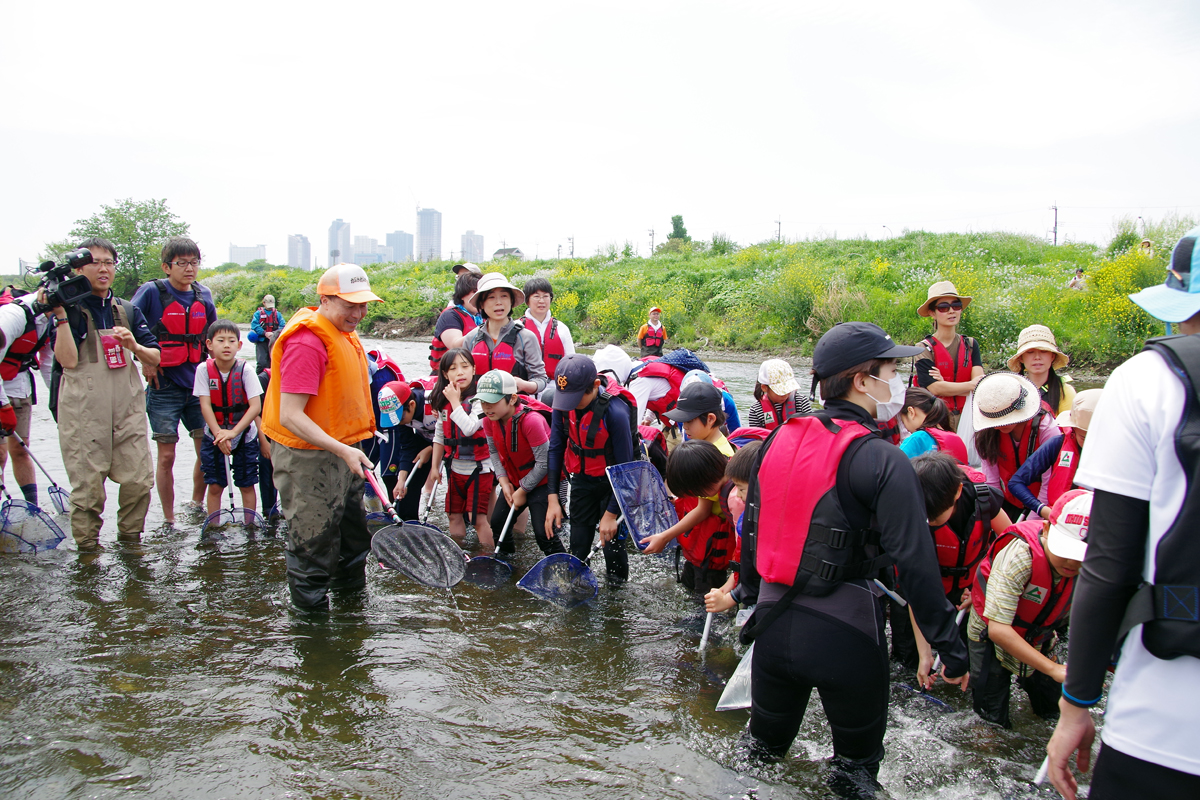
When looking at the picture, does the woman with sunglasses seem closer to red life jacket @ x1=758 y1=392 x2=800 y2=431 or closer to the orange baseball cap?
red life jacket @ x1=758 y1=392 x2=800 y2=431

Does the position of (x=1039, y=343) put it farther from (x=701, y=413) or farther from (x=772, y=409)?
(x=701, y=413)

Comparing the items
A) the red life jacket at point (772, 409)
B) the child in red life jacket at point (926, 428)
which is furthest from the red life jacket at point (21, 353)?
→ the child in red life jacket at point (926, 428)

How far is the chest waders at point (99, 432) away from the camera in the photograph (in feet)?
16.7

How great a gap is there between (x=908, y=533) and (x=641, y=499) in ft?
8.38

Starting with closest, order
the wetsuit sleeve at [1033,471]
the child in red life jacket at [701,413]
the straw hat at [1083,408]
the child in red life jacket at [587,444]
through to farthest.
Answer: the straw hat at [1083,408] < the wetsuit sleeve at [1033,471] < the child in red life jacket at [701,413] < the child in red life jacket at [587,444]

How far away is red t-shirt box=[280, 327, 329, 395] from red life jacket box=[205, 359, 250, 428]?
2399 millimetres

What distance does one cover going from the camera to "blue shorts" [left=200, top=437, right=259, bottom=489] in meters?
6.23

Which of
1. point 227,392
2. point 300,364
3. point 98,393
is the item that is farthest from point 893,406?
point 98,393

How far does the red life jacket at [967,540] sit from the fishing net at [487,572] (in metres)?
2.87

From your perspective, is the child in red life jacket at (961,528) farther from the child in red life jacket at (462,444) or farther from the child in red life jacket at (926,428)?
the child in red life jacket at (462,444)

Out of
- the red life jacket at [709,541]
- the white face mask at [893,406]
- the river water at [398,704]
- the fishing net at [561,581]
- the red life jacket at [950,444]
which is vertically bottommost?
the river water at [398,704]

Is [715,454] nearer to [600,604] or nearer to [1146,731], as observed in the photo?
[600,604]

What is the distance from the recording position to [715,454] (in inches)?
149

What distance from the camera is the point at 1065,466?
11.7 ft
